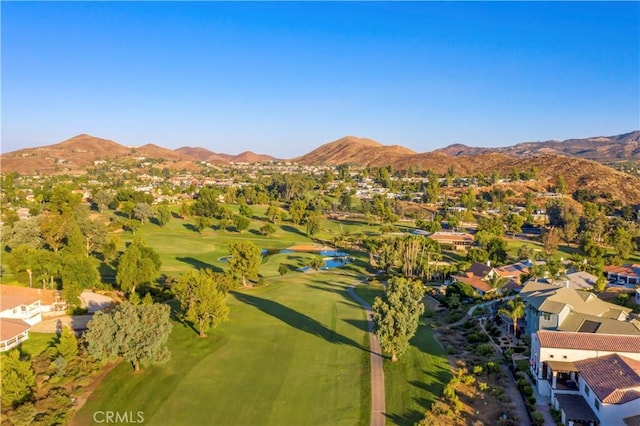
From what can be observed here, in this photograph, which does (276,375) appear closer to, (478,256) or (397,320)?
(397,320)

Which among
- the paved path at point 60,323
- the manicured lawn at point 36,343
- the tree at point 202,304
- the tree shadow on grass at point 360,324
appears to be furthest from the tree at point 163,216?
the tree shadow on grass at point 360,324

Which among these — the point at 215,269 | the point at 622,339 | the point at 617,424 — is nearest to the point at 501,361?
the point at 622,339

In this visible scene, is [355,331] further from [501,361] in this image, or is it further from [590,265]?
[590,265]

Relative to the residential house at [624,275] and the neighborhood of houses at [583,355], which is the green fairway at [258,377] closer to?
the neighborhood of houses at [583,355]

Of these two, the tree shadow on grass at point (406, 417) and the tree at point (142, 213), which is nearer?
the tree shadow on grass at point (406, 417)

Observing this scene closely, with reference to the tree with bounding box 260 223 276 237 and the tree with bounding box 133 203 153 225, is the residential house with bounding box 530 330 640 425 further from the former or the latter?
the tree with bounding box 133 203 153 225

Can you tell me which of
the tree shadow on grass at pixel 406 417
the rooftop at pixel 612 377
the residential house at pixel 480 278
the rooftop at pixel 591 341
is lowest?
the tree shadow on grass at pixel 406 417

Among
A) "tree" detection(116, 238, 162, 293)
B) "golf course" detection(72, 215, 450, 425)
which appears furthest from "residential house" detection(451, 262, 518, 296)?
"tree" detection(116, 238, 162, 293)

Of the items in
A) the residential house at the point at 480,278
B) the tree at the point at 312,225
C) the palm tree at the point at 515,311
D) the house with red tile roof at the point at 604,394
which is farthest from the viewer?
the tree at the point at 312,225
